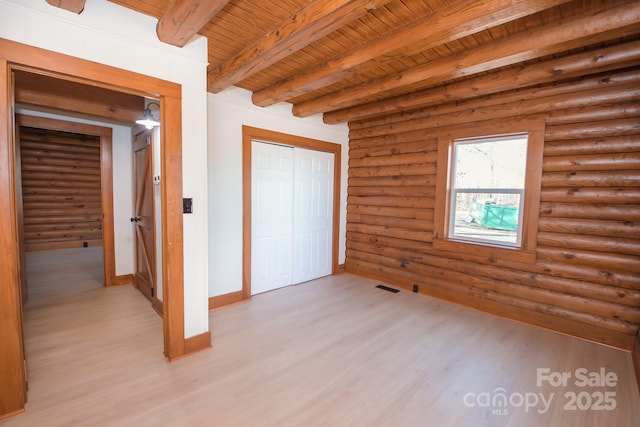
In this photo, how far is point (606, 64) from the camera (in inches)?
91.5

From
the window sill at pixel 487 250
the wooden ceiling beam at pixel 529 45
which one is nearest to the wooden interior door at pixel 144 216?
the wooden ceiling beam at pixel 529 45

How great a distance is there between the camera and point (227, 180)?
3523 millimetres

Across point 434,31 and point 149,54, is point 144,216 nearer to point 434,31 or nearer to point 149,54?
point 149,54

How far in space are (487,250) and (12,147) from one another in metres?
4.40

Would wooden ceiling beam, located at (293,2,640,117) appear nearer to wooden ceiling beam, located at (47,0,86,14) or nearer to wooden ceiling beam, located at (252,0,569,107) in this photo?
wooden ceiling beam, located at (252,0,569,107)

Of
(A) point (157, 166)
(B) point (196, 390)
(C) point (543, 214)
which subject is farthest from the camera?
(A) point (157, 166)

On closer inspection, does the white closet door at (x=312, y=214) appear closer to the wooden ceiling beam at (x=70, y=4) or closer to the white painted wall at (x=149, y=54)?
the white painted wall at (x=149, y=54)

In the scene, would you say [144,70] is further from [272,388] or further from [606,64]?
[606,64]

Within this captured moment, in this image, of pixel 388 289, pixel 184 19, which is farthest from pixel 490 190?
pixel 184 19

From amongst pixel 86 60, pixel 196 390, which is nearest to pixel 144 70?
pixel 86 60

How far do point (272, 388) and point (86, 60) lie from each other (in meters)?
2.65

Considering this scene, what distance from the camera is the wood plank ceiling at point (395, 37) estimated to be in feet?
5.93

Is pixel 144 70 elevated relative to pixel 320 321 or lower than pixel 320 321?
elevated

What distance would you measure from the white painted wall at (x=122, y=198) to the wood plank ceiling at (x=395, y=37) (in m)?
2.31
